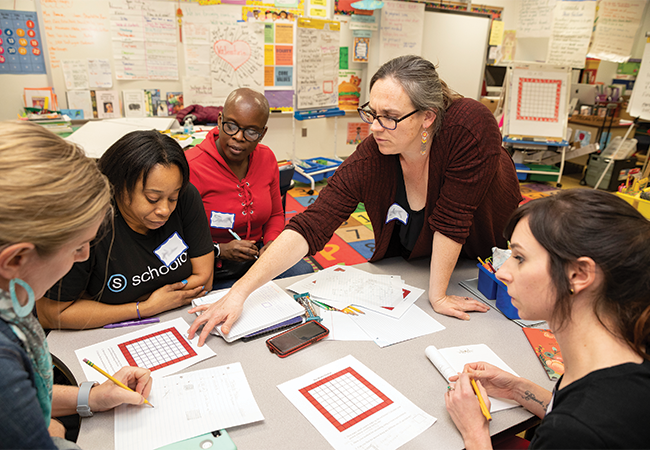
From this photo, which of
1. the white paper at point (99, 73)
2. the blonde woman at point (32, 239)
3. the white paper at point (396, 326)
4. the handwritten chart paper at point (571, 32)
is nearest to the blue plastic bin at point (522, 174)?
the handwritten chart paper at point (571, 32)

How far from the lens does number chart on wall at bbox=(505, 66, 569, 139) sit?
16.3 ft

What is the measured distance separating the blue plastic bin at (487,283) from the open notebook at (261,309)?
67 centimetres

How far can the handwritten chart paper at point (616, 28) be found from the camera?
5.69m

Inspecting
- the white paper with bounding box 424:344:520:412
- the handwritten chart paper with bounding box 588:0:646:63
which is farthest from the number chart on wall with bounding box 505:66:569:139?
the white paper with bounding box 424:344:520:412

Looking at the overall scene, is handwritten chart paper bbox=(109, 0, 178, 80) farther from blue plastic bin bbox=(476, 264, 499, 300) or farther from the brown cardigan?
blue plastic bin bbox=(476, 264, 499, 300)

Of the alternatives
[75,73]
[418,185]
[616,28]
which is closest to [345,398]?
[418,185]

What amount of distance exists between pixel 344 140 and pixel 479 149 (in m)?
4.38

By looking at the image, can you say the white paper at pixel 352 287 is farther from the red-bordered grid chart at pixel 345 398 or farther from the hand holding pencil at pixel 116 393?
the hand holding pencil at pixel 116 393

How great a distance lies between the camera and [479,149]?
1.43 meters

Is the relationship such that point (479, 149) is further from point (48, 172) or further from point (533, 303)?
point (48, 172)

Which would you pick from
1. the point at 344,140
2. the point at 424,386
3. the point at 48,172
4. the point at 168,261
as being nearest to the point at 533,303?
the point at 424,386

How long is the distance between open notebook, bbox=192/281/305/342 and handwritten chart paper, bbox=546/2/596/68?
6.11m

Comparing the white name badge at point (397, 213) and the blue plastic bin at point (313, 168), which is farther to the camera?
the blue plastic bin at point (313, 168)

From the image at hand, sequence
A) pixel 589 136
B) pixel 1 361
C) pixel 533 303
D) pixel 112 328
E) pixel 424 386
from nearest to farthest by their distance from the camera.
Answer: pixel 1 361
pixel 533 303
pixel 424 386
pixel 112 328
pixel 589 136
